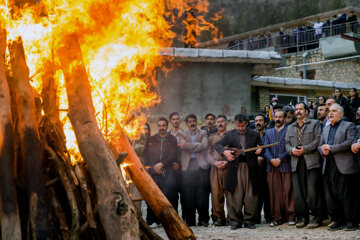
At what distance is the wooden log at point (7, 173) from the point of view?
4.46 meters

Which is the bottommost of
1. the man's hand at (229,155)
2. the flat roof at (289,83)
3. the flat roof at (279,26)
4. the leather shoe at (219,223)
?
the leather shoe at (219,223)

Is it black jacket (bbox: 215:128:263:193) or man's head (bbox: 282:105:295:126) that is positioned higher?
man's head (bbox: 282:105:295:126)

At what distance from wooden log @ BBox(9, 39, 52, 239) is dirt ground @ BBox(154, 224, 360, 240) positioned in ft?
10.3

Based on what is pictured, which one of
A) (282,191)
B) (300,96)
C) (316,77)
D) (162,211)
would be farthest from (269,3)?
(162,211)

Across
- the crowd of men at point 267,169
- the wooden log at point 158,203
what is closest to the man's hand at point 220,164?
the crowd of men at point 267,169

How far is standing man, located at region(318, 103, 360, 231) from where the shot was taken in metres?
7.27

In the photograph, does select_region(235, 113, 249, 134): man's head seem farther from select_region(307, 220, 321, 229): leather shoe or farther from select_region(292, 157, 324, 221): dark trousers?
select_region(307, 220, 321, 229): leather shoe

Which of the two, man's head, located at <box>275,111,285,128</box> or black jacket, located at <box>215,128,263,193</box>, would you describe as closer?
black jacket, located at <box>215,128,263,193</box>

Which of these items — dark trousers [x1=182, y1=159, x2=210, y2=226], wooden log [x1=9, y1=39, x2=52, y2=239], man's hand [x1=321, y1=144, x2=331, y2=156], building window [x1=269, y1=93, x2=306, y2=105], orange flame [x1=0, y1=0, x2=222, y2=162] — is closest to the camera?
wooden log [x1=9, y1=39, x2=52, y2=239]

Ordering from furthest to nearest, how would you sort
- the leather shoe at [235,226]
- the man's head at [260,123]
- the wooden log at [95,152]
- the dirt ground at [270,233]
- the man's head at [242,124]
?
1. the man's head at [260,123]
2. the man's head at [242,124]
3. the leather shoe at [235,226]
4. the dirt ground at [270,233]
5. the wooden log at [95,152]

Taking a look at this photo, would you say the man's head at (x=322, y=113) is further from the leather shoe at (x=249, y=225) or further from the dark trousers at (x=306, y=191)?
the leather shoe at (x=249, y=225)

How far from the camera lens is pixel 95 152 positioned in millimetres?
5008

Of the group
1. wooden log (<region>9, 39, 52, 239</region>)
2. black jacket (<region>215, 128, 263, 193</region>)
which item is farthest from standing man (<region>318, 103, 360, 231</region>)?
wooden log (<region>9, 39, 52, 239</region>)

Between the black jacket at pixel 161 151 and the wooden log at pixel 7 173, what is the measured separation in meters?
4.27
